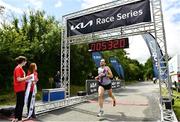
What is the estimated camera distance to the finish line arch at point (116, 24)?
33.8 ft

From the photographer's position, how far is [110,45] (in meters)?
12.8

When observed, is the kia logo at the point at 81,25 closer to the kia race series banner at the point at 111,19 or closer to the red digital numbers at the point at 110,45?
the kia race series banner at the point at 111,19

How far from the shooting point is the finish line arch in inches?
406

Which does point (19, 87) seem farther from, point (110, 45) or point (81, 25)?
point (81, 25)

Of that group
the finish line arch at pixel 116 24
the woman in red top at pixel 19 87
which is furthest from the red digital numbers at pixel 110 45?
the woman in red top at pixel 19 87

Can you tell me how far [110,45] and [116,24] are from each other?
3.99ft

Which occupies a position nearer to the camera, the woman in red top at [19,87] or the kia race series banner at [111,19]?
the woman in red top at [19,87]

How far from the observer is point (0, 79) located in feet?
61.4

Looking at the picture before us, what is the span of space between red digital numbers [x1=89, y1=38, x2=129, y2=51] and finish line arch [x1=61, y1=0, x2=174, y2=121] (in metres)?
0.21

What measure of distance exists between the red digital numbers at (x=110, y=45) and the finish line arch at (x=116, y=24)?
21 centimetres

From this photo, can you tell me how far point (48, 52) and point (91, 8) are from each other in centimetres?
1160

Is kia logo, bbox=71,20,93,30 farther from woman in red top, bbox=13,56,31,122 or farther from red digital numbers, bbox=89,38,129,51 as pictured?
woman in red top, bbox=13,56,31,122

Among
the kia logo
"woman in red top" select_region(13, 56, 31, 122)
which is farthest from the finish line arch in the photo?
"woman in red top" select_region(13, 56, 31, 122)

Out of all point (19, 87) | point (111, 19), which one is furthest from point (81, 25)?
point (19, 87)
